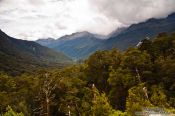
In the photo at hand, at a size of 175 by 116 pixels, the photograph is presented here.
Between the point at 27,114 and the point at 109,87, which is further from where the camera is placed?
the point at 109,87

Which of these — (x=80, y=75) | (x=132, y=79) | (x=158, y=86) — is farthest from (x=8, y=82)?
(x=158, y=86)

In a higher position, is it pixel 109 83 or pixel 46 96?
pixel 109 83

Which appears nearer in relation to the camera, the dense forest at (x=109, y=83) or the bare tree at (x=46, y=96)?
the bare tree at (x=46, y=96)

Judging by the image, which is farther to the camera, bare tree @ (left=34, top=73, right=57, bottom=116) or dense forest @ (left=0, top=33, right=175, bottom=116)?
dense forest @ (left=0, top=33, right=175, bottom=116)

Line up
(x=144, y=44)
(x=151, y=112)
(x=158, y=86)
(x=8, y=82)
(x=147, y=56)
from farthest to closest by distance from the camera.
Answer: (x=8, y=82), (x=144, y=44), (x=147, y=56), (x=158, y=86), (x=151, y=112)

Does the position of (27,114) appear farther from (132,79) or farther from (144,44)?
(144,44)

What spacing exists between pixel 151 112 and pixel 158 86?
40.0 meters

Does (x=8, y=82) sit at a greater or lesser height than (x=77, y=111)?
greater

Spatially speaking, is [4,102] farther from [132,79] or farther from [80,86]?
[132,79]

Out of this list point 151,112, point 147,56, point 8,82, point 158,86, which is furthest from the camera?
point 8,82

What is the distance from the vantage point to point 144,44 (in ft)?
295

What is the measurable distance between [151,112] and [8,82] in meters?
65.2

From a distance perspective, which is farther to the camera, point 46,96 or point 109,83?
point 109,83

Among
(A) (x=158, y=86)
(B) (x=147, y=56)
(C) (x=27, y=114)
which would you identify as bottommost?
(C) (x=27, y=114)
